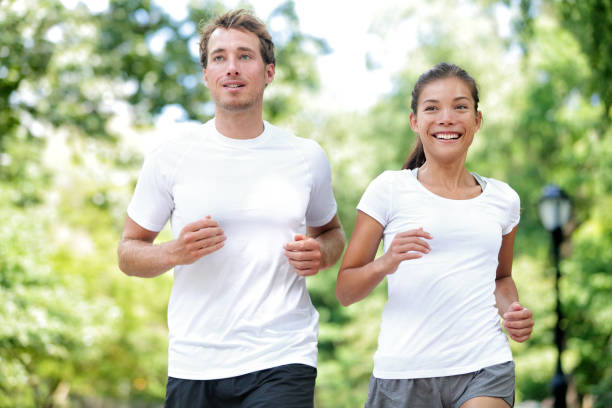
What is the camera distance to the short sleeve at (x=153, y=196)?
376 centimetres

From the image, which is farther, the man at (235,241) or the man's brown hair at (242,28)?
the man's brown hair at (242,28)

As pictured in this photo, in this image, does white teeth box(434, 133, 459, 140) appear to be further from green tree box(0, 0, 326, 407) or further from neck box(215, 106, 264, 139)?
green tree box(0, 0, 326, 407)

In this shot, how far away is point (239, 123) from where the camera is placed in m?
3.83

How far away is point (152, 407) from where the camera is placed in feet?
143

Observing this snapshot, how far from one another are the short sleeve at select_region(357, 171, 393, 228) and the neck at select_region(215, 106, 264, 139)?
67 centimetres

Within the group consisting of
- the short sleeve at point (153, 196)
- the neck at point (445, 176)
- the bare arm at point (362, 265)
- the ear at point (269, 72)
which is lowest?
the bare arm at point (362, 265)

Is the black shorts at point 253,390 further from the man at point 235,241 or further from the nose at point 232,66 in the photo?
the nose at point 232,66

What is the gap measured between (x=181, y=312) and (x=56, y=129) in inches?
404

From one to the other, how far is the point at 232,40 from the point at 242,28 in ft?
0.29

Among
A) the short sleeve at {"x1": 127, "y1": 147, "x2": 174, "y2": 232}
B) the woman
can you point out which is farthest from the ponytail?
the short sleeve at {"x1": 127, "y1": 147, "x2": 174, "y2": 232}

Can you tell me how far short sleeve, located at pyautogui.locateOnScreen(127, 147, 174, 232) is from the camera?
376 cm

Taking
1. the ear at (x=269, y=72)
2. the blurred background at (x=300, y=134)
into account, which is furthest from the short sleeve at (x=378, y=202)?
the blurred background at (x=300, y=134)

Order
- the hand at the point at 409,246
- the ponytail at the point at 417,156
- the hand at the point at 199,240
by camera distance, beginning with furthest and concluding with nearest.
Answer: the ponytail at the point at 417,156, the hand at the point at 199,240, the hand at the point at 409,246

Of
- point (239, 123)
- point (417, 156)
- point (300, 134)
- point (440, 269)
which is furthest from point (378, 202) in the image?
point (300, 134)
